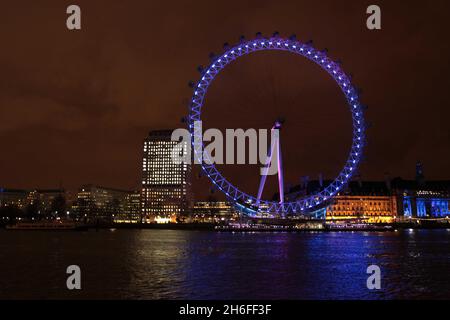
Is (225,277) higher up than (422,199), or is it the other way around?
(422,199)

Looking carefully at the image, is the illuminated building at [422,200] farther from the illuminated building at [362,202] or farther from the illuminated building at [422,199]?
the illuminated building at [362,202]

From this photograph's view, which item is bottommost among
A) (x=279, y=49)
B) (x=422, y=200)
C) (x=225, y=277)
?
(x=225, y=277)

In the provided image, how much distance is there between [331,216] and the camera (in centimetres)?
15675

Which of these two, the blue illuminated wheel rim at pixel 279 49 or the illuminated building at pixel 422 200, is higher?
the blue illuminated wheel rim at pixel 279 49

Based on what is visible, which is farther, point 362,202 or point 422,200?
point 422,200

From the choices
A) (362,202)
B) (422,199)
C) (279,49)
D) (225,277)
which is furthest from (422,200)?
(225,277)

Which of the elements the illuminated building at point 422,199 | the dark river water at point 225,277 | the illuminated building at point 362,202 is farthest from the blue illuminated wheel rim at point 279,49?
the illuminated building at point 422,199

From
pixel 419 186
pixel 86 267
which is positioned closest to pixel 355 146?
pixel 86 267

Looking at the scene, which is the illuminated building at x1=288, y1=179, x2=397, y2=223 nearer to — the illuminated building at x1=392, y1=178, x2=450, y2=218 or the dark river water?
the illuminated building at x1=392, y1=178, x2=450, y2=218

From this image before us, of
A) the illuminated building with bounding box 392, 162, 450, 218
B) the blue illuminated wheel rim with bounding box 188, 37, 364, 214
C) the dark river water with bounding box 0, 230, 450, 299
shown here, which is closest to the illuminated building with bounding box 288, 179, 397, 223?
the illuminated building with bounding box 392, 162, 450, 218

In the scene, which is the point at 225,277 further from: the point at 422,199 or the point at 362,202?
the point at 422,199

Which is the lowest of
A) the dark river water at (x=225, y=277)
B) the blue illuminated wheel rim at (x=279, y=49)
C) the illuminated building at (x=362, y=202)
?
the dark river water at (x=225, y=277)

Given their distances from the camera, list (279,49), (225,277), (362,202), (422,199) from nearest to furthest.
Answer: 1. (225,277)
2. (279,49)
3. (362,202)
4. (422,199)
